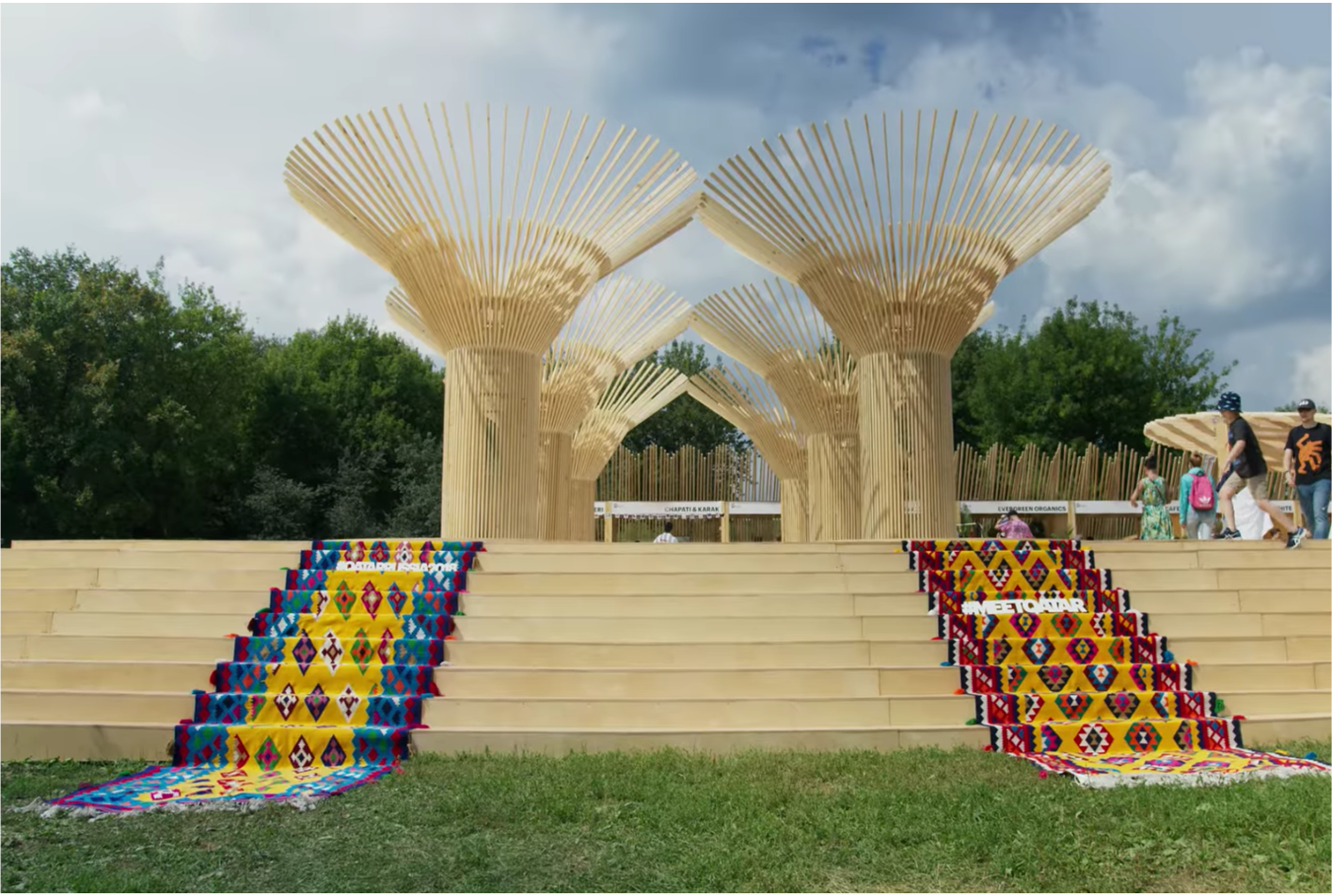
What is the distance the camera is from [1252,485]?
24.6ft

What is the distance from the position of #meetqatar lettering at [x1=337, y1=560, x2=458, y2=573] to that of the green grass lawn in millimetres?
2350

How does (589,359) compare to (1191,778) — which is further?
(589,359)

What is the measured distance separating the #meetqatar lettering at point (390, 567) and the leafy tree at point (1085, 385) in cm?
2255

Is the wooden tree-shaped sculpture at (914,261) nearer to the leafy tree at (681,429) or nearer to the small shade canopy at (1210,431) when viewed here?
the small shade canopy at (1210,431)

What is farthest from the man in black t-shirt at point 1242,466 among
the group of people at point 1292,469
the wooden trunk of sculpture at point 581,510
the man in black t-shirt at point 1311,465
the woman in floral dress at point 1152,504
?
the wooden trunk of sculpture at point 581,510

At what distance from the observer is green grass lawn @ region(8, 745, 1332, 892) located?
3049 millimetres

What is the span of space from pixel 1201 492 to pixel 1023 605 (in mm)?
4385

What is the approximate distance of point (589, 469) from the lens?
14867 mm

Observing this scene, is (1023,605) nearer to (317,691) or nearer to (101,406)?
(317,691)

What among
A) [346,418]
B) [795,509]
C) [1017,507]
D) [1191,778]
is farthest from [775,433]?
[346,418]

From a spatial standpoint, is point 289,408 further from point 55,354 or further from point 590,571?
point 590,571

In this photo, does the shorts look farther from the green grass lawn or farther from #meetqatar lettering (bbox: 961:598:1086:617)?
the green grass lawn

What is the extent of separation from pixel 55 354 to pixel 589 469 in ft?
35.0

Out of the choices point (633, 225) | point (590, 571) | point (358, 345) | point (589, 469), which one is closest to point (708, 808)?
point (590, 571)
